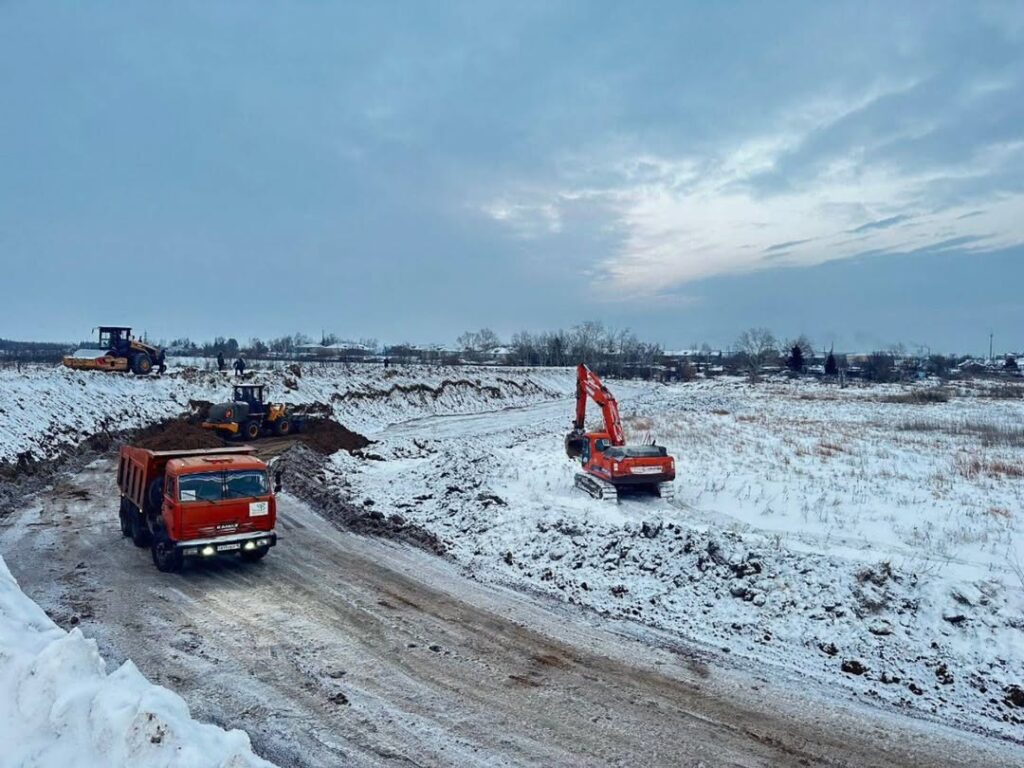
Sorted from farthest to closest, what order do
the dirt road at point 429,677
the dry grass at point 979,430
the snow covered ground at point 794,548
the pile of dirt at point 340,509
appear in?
the dry grass at point 979,430, the pile of dirt at point 340,509, the snow covered ground at point 794,548, the dirt road at point 429,677

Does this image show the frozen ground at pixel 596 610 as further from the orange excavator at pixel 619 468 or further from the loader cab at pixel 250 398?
the loader cab at pixel 250 398

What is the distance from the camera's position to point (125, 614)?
10.7 m

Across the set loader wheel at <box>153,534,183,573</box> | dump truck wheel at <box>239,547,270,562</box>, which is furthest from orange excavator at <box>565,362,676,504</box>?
loader wheel at <box>153,534,183,573</box>

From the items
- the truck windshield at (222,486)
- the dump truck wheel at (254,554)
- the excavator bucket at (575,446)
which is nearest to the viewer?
the truck windshield at (222,486)

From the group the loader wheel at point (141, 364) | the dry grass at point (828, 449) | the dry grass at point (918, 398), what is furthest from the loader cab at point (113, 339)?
the dry grass at point (918, 398)

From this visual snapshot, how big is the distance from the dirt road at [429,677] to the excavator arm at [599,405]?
8.43m

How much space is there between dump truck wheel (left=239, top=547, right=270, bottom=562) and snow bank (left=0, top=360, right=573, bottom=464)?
46.1 feet

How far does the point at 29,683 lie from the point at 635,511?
Answer: 13179 mm

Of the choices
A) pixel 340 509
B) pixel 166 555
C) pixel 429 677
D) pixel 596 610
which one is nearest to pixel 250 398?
pixel 340 509

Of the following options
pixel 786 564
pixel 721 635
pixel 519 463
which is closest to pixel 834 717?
pixel 721 635

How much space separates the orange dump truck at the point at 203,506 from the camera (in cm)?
1245

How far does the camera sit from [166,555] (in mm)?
12594

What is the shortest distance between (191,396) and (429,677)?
34.7 m

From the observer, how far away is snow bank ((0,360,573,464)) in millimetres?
26406
